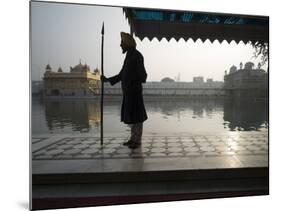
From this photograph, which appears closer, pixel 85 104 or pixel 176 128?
pixel 85 104

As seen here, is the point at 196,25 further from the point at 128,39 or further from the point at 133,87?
the point at 133,87

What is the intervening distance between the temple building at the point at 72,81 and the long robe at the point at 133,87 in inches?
8.9

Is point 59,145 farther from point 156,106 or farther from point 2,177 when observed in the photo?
point 156,106

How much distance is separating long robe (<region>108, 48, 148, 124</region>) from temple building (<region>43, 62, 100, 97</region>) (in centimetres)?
23

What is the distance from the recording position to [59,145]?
7.75ft

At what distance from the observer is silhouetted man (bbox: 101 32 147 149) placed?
240 centimetres

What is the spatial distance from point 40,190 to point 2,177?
0.30 metres

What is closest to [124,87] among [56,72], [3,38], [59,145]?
[56,72]

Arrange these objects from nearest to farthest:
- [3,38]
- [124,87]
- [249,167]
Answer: [3,38] → [124,87] → [249,167]

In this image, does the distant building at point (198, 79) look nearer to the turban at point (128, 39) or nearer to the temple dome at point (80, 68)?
the turban at point (128, 39)

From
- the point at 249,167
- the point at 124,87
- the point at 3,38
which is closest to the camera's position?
the point at 3,38

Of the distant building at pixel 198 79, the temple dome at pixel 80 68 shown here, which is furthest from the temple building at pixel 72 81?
the distant building at pixel 198 79

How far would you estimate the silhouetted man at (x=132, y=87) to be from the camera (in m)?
2.40
